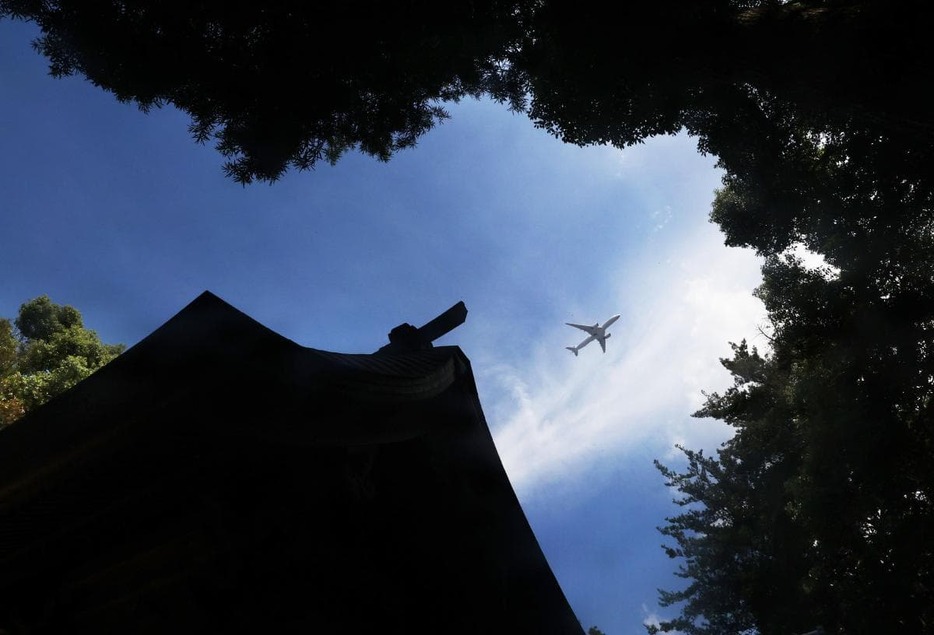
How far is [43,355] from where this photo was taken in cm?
1598

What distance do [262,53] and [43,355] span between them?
14.8 meters

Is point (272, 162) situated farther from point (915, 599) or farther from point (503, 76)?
point (915, 599)

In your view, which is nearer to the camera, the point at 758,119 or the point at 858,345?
the point at 758,119

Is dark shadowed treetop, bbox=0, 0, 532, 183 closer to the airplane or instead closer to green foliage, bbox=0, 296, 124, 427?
green foliage, bbox=0, 296, 124, 427

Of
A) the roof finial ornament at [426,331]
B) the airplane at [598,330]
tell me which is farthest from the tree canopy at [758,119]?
the airplane at [598,330]

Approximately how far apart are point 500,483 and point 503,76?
8.42 meters

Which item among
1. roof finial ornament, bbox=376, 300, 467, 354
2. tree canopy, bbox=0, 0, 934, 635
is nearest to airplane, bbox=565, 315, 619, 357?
tree canopy, bbox=0, 0, 934, 635

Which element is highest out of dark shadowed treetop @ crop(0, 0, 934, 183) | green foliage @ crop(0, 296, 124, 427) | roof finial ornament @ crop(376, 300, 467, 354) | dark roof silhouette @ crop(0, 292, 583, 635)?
green foliage @ crop(0, 296, 124, 427)

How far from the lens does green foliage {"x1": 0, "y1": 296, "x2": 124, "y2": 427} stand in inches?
505

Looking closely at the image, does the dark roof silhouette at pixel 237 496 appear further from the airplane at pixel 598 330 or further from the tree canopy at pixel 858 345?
the airplane at pixel 598 330

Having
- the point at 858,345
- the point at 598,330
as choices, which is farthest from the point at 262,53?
the point at 598,330

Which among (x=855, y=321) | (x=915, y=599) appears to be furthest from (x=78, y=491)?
(x=915, y=599)

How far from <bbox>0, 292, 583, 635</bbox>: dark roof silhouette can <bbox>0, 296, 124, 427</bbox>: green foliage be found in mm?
11142

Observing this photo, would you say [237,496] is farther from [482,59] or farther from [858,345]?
[858,345]
